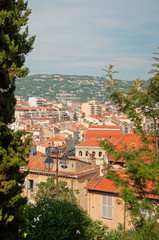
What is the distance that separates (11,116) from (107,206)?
9239mm

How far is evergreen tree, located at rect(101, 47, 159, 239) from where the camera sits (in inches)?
258

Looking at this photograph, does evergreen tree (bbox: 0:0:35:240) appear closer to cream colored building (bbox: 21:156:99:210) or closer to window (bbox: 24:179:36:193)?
cream colored building (bbox: 21:156:99:210)

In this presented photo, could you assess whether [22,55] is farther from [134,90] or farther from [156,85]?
[156,85]

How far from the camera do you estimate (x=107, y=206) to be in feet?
45.4

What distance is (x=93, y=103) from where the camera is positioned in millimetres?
193125

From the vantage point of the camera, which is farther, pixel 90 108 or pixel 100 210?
pixel 90 108

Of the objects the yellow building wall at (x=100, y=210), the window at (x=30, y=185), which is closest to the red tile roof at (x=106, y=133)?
the window at (x=30, y=185)

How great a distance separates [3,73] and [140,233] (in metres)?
5.74

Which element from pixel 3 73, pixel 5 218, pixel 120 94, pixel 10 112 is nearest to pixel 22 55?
pixel 3 73

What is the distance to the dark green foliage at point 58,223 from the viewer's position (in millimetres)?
8148

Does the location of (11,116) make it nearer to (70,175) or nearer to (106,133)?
(70,175)

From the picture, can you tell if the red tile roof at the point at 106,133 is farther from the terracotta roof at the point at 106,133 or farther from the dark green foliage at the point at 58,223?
the dark green foliage at the point at 58,223

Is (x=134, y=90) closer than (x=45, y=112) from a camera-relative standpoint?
Yes

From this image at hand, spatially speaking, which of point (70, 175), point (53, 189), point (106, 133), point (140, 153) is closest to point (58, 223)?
point (140, 153)
